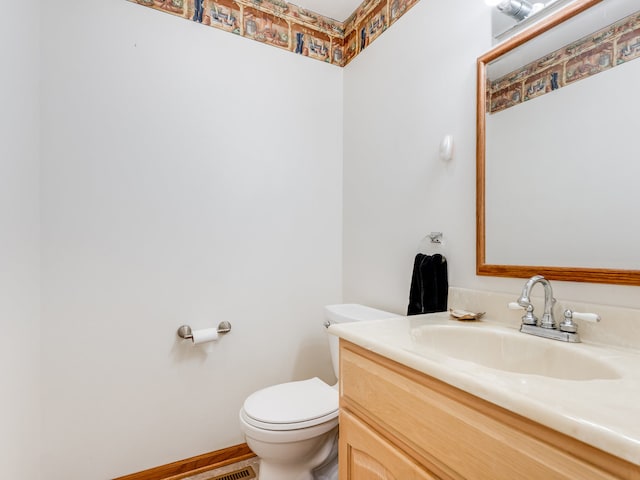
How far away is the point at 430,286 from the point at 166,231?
126cm

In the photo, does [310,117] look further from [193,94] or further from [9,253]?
[9,253]

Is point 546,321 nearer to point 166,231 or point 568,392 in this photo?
point 568,392

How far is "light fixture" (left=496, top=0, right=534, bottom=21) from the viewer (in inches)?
42.1

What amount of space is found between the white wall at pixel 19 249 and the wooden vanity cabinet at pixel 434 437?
1.11 meters

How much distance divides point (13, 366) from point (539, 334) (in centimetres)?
170

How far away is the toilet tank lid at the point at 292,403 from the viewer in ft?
4.13

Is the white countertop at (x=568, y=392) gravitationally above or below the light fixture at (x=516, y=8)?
below

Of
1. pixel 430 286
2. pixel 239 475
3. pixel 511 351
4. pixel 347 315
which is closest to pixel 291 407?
pixel 347 315

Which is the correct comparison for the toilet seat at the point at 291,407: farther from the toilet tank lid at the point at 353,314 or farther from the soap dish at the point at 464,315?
the soap dish at the point at 464,315

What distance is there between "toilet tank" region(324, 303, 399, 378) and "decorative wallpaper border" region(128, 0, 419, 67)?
150cm

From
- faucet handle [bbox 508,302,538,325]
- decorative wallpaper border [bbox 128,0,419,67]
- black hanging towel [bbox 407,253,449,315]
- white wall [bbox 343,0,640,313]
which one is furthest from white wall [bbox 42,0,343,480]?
faucet handle [bbox 508,302,538,325]

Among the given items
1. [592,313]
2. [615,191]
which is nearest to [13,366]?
[592,313]

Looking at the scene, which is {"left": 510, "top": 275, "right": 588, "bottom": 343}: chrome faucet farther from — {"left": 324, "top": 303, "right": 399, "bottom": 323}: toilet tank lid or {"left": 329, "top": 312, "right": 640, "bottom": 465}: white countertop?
{"left": 324, "top": 303, "right": 399, "bottom": 323}: toilet tank lid

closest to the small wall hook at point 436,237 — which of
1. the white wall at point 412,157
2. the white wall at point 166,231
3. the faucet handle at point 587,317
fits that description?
the white wall at point 412,157
